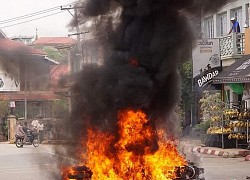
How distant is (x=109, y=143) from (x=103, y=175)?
1.90ft

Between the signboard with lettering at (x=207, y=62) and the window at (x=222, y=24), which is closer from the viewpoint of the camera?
the signboard with lettering at (x=207, y=62)

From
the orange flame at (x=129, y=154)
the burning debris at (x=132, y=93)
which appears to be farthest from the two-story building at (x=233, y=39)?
the orange flame at (x=129, y=154)

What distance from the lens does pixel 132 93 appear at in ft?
33.6

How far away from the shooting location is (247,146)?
21.7m

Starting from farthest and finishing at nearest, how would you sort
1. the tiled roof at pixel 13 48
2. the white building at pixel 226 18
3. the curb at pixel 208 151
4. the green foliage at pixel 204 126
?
the white building at pixel 226 18 < the green foliage at pixel 204 126 < the curb at pixel 208 151 < the tiled roof at pixel 13 48

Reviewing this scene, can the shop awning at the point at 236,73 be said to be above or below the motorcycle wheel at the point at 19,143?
above

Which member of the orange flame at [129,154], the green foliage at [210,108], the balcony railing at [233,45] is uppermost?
the balcony railing at [233,45]

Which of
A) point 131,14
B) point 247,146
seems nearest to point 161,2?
point 131,14

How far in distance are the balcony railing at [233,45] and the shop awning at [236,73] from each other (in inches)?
19.4

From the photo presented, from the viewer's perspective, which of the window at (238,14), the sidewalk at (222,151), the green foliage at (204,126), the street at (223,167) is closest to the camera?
the street at (223,167)

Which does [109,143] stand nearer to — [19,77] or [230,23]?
[19,77]

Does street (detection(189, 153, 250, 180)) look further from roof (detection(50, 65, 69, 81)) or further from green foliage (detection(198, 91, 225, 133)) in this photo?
roof (detection(50, 65, 69, 81))

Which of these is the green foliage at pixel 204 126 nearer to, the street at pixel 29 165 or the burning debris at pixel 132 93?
the street at pixel 29 165

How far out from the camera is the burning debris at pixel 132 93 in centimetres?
1028
